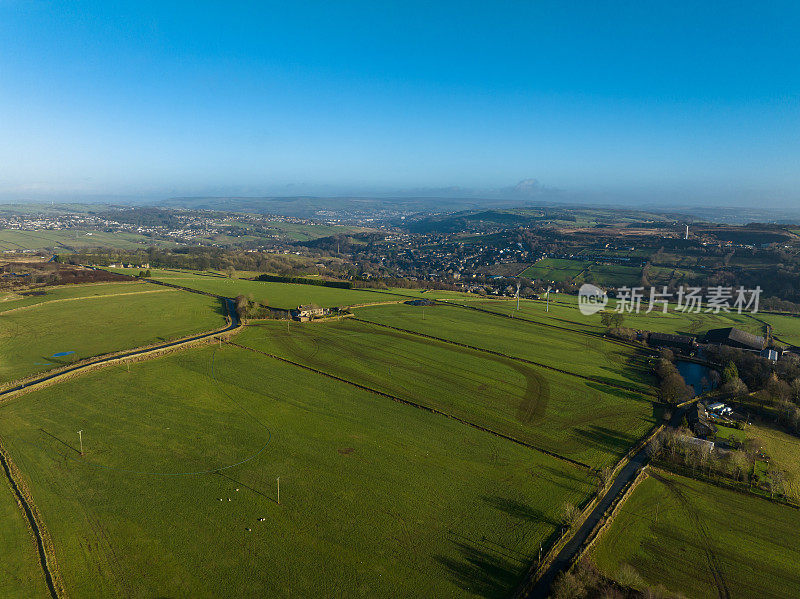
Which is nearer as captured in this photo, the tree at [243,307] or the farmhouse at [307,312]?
the tree at [243,307]

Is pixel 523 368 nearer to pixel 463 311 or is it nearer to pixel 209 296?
pixel 463 311

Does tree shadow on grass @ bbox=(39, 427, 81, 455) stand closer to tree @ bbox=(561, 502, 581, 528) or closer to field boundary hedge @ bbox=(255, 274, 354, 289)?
tree @ bbox=(561, 502, 581, 528)

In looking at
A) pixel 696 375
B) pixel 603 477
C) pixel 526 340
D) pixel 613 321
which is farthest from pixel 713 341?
pixel 603 477

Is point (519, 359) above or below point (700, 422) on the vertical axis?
below

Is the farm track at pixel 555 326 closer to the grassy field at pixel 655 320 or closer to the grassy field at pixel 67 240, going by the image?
the grassy field at pixel 655 320

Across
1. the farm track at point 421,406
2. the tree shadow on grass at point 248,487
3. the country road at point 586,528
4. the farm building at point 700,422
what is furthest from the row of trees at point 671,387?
the tree shadow on grass at point 248,487

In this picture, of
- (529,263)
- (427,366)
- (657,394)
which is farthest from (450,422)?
(529,263)

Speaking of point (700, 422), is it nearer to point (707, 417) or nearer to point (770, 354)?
point (707, 417)
